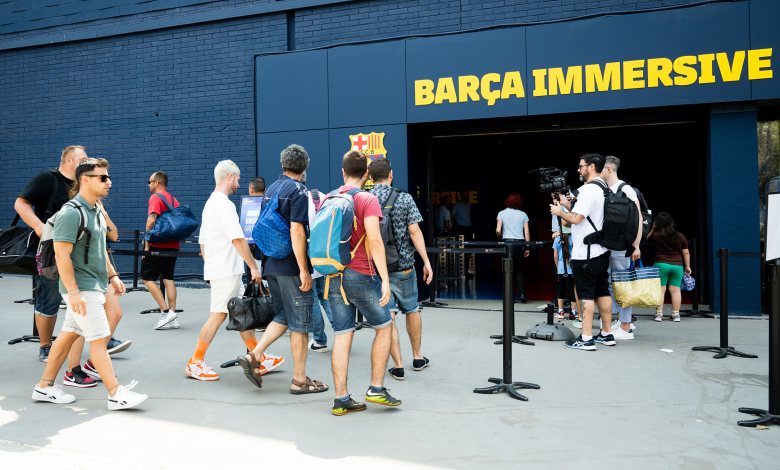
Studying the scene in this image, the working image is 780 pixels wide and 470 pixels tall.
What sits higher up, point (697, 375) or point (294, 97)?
point (294, 97)

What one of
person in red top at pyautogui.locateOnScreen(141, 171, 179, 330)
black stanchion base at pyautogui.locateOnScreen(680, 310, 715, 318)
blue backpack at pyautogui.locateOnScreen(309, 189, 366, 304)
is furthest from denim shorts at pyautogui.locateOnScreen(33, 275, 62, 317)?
black stanchion base at pyautogui.locateOnScreen(680, 310, 715, 318)

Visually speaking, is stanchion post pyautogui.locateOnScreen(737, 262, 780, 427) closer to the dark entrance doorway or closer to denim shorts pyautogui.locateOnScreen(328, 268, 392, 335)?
denim shorts pyautogui.locateOnScreen(328, 268, 392, 335)

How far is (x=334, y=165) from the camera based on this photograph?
1123 centimetres

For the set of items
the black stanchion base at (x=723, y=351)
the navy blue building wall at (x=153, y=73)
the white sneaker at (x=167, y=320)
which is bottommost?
the black stanchion base at (x=723, y=351)

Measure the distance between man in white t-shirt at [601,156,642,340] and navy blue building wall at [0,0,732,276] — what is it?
15.1 ft

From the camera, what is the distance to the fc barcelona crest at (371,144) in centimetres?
1092

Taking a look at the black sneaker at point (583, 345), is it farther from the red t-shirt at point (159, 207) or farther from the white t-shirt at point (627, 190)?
the red t-shirt at point (159, 207)

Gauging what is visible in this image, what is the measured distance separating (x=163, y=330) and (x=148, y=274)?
0.87 metres

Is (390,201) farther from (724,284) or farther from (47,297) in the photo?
(724,284)

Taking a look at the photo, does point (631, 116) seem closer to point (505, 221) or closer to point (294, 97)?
point (505, 221)

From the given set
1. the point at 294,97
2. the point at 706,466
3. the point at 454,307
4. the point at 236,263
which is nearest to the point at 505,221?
the point at 454,307

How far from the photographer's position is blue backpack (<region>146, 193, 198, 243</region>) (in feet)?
28.7

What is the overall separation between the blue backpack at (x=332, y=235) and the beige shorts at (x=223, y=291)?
1.51m

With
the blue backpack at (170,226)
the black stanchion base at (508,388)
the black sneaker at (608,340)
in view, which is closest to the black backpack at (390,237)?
the black stanchion base at (508,388)
